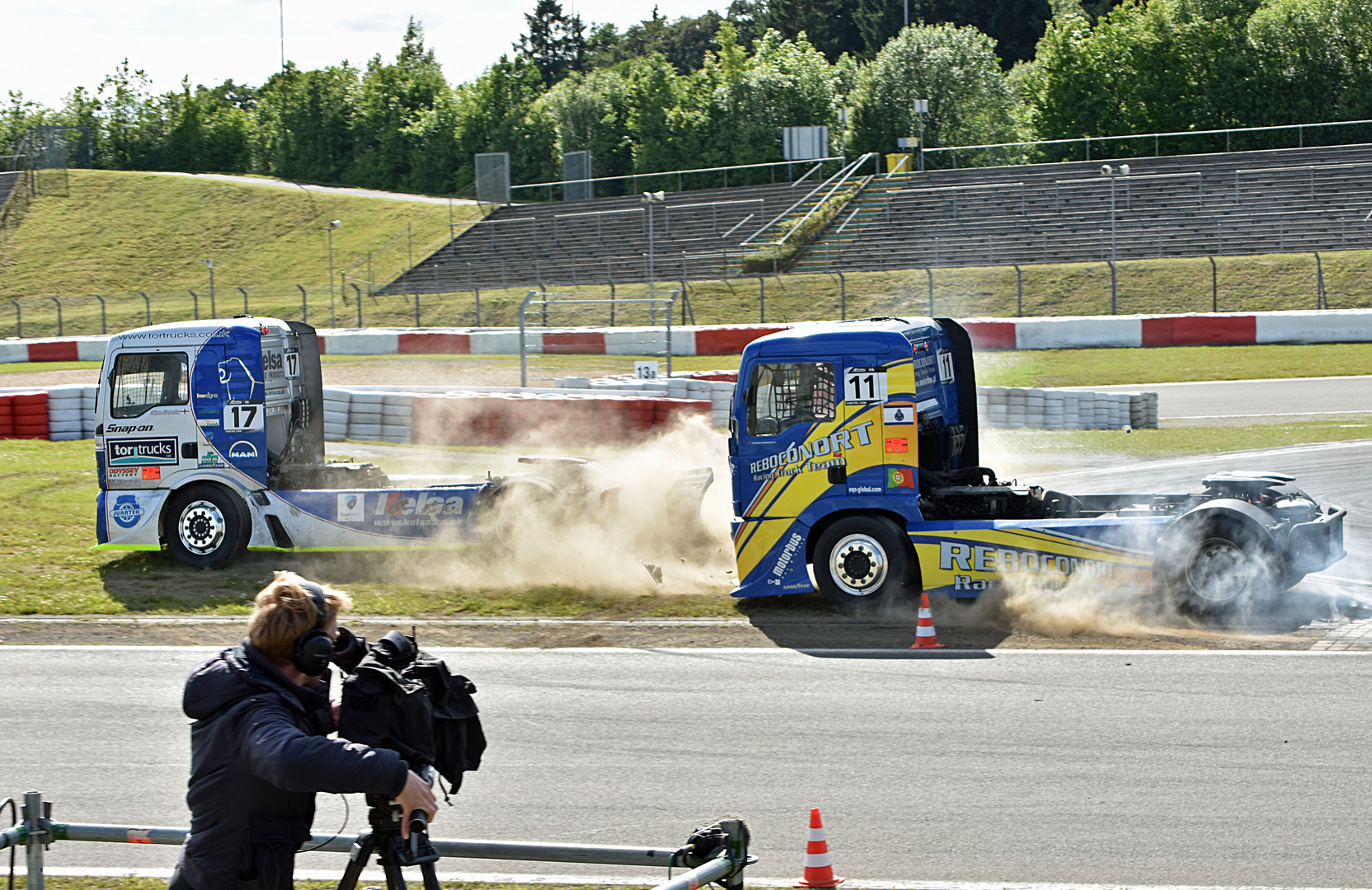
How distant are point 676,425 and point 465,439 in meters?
4.02

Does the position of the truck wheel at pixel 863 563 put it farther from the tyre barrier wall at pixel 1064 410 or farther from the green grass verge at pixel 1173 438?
the tyre barrier wall at pixel 1064 410

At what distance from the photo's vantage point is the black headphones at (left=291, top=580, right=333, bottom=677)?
4.20 m

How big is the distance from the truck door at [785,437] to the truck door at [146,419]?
6.04m

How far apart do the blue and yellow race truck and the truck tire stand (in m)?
0.01

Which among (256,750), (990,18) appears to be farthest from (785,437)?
(990,18)

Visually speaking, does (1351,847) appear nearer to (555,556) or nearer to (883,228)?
(555,556)

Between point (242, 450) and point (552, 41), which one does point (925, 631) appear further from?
point (552, 41)

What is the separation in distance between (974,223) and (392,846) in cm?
4738

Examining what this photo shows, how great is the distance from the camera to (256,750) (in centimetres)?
404

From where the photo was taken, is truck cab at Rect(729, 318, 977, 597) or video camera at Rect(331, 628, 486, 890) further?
truck cab at Rect(729, 318, 977, 597)

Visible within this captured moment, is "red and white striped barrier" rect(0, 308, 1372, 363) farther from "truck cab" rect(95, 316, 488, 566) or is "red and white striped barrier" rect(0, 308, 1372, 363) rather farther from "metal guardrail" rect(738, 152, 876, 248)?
"truck cab" rect(95, 316, 488, 566)

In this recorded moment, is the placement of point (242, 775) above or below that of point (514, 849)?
above

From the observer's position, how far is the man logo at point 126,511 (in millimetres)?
14000

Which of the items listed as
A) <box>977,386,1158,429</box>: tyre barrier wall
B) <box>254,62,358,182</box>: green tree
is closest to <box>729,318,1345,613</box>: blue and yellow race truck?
<box>977,386,1158,429</box>: tyre barrier wall
